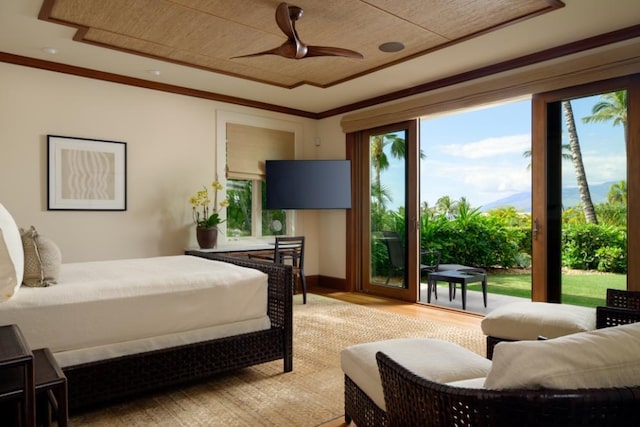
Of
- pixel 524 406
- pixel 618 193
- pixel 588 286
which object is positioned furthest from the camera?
pixel 588 286

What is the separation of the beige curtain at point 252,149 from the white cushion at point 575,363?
480 cm

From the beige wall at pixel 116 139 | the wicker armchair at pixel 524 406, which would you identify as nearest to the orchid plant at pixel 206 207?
the beige wall at pixel 116 139

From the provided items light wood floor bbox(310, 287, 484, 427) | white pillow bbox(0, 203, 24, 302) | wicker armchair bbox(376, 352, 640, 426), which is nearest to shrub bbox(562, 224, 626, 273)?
light wood floor bbox(310, 287, 484, 427)

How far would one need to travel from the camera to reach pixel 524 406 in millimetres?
932

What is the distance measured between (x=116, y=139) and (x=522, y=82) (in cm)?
406

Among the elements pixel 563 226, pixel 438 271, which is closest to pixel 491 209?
pixel 438 271

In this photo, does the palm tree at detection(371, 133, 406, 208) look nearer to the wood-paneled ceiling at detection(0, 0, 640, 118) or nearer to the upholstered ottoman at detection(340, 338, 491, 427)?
the wood-paneled ceiling at detection(0, 0, 640, 118)

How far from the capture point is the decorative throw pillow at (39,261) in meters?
2.20

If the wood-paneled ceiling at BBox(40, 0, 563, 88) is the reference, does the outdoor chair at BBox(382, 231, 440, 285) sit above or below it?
below

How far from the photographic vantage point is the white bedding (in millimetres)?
2031

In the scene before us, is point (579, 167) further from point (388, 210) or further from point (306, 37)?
point (306, 37)

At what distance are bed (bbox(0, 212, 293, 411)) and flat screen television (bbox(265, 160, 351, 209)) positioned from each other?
101 inches

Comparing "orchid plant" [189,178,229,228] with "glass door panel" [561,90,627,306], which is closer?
"glass door panel" [561,90,627,306]

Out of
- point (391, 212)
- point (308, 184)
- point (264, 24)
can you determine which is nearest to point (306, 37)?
point (264, 24)
